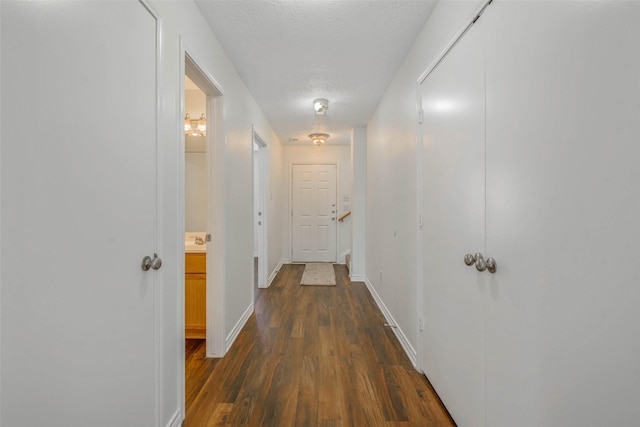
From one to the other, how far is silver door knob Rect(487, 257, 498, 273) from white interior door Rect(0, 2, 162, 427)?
145cm

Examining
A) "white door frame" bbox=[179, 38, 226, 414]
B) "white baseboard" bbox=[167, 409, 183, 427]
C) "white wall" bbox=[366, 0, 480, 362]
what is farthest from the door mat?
"white baseboard" bbox=[167, 409, 183, 427]

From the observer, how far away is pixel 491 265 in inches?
45.0

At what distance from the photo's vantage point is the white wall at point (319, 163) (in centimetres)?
565

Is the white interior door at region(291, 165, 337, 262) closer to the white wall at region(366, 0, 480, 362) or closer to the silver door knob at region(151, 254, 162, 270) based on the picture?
the white wall at region(366, 0, 480, 362)

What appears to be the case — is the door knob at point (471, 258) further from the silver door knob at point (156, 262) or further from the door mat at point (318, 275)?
the door mat at point (318, 275)

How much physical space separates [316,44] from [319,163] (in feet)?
11.8

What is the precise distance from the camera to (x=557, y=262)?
837 mm

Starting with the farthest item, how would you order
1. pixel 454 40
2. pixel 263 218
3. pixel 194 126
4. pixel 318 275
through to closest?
pixel 318 275
pixel 263 218
pixel 194 126
pixel 454 40

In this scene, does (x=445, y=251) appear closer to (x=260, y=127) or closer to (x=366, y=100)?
(x=366, y=100)

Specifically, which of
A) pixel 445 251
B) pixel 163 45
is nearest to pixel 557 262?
pixel 445 251

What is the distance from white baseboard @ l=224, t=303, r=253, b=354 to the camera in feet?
7.42

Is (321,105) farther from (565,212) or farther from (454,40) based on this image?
(565,212)

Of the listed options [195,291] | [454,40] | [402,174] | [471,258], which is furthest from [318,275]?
[454,40]

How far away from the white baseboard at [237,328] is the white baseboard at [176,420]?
0.70 m
